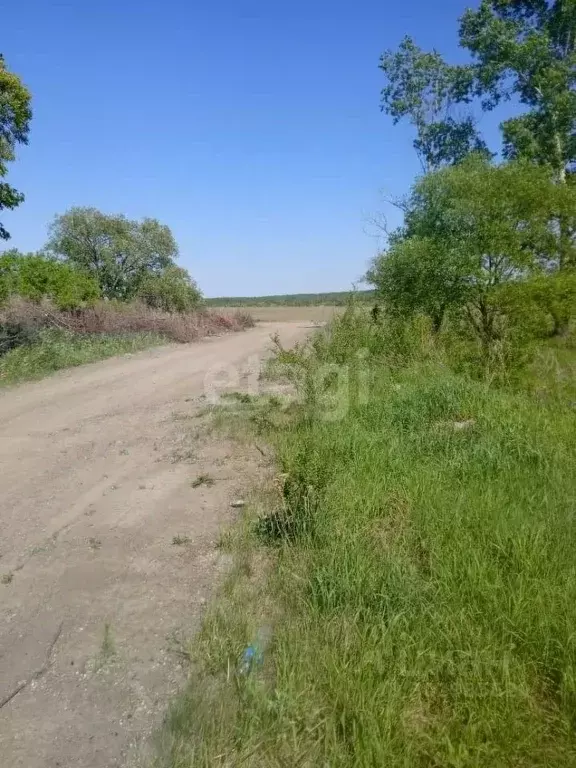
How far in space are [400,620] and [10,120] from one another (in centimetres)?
1352

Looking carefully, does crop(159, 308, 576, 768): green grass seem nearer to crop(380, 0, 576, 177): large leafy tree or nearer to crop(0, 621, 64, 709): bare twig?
crop(0, 621, 64, 709): bare twig

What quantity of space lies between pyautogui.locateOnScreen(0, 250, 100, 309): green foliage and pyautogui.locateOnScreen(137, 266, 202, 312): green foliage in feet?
27.7

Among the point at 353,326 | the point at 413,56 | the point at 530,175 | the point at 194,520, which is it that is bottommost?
the point at 194,520

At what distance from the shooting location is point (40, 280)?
16406mm

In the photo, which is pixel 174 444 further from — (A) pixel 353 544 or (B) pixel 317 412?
(A) pixel 353 544

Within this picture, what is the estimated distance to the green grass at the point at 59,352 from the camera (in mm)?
11398

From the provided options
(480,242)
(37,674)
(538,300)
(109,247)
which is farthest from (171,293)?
(37,674)

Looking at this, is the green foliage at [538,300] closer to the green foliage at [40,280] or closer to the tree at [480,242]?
the tree at [480,242]

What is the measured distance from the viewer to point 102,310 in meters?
17.7

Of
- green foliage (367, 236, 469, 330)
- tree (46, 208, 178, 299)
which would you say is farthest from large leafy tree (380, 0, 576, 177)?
tree (46, 208, 178, 299)

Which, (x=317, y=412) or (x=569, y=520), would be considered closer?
(x=569, y=520)

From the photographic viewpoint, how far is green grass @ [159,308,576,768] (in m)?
2.10

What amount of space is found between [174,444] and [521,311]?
615 centimetres

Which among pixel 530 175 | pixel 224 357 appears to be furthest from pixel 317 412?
pixel 224 357
